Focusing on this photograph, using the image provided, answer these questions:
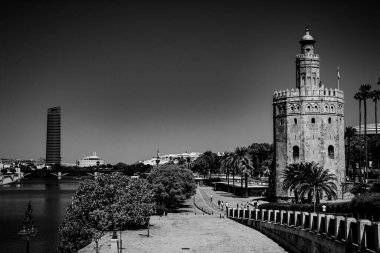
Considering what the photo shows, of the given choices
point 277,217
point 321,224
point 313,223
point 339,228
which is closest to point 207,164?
point 277,217

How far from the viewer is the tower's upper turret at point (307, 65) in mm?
67188

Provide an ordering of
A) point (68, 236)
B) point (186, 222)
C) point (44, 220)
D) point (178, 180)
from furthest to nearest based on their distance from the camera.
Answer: point (44, 220) → point (178, 180) → point (186, 222) → point (68, 236)

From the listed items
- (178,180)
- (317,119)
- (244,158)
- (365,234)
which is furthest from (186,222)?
(244,158)

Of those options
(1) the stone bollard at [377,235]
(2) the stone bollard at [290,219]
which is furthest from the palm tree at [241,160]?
(1) the stone bollard at [377,235]

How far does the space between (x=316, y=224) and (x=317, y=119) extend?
4119 cm

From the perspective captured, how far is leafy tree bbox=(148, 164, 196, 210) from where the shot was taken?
228 ft

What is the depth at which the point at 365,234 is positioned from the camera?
18578 millimetres

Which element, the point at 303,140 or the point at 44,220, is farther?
the point at 44,220

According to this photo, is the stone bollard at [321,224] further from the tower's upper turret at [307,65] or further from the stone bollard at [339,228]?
the tower's upper turret at [307,65]

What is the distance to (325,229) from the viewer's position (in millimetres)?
24422

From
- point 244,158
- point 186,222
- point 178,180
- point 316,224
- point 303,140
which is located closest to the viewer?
point 316,224

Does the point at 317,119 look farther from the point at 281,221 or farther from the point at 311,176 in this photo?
the point at 281,221

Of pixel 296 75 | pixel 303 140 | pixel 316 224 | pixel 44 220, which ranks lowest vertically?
pixel 44 220

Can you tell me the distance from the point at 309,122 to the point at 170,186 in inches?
785
